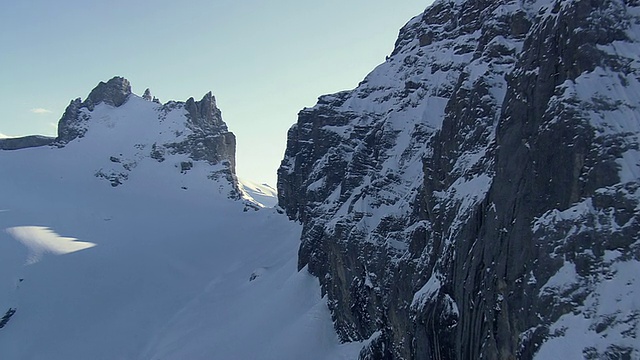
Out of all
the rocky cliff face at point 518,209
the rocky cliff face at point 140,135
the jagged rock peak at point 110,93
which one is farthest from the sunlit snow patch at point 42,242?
the jagged rock peak at point 110,93

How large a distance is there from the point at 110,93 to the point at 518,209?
14011 centimetres

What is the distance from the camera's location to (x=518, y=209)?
2802 cm

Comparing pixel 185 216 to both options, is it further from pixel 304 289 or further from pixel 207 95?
pixel 304 289

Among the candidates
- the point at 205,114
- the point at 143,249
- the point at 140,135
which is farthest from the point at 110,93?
the point at 143,249

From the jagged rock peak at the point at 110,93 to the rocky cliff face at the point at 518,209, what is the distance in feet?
379

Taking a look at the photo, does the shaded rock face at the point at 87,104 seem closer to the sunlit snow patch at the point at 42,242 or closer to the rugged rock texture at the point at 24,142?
the rugged rock texture at the point at 24,142

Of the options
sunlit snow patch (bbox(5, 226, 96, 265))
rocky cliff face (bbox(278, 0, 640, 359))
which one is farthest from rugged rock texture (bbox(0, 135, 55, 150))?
rocky cliff face (bbox(278, 0, 640, 359))

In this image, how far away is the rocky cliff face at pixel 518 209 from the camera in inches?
949

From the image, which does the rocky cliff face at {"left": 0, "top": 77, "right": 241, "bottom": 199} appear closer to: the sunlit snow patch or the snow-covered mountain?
the snow-covered mountain

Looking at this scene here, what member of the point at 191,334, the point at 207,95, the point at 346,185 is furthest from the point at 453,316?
the point at 207,95

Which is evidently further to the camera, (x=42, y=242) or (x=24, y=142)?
(x=24, y=142)

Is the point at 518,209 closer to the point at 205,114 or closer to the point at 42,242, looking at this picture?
the point at 42,242

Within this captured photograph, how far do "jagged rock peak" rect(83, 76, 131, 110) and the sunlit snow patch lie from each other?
60.8 m

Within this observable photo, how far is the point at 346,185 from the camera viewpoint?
61250 millimetres
